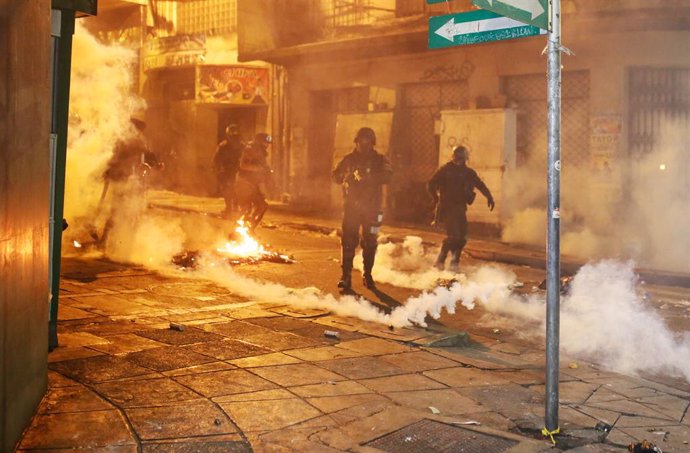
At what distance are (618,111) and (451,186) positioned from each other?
17.1 ft

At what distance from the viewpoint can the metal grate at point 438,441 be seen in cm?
421

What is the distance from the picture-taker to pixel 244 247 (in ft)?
39.5

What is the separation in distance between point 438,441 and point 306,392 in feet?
3.63

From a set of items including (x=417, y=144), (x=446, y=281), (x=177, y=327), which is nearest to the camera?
(x=177, y=327)

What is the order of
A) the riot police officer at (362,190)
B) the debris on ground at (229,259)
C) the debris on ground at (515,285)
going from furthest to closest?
1. the debris on ground at (229,259)
2. the debris on ground at (515,285)
3. the riot police officer at (362,190)

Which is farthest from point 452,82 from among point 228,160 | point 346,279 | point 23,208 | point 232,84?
point 23,208

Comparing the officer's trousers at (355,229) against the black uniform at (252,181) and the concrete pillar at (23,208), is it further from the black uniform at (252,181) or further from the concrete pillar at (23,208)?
the concrete pillar at (23,208)

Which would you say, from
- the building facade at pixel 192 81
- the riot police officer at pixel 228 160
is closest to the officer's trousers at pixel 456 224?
the riot police officer at pixel 228 160

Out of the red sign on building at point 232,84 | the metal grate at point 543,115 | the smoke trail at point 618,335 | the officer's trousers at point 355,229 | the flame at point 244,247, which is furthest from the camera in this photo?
the red sign on building at point 232,84

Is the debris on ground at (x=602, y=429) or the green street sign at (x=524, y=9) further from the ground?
the green street sign at (x=524, y=9)

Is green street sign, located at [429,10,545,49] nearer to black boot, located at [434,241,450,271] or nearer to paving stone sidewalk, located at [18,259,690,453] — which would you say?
paving stone sidewalk, located at [18,259,690,453]

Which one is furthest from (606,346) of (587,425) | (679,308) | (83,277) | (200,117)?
Result: (200,117)

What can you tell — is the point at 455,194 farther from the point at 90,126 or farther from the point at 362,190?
the point at 90,126

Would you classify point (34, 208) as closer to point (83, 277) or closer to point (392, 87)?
point (83, 277)
